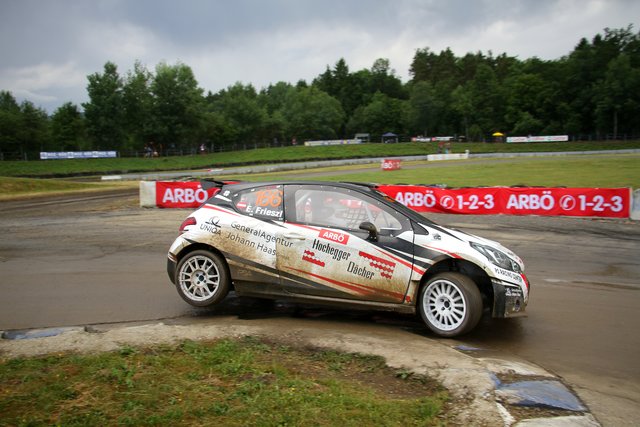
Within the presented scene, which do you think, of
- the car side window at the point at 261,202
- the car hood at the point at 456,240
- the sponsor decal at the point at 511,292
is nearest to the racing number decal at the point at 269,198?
the car side window at the point at 261,202

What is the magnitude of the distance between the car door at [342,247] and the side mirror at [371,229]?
35 millimetres

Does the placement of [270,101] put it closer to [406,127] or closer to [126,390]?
[406,127]

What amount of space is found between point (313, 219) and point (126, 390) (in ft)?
9.72

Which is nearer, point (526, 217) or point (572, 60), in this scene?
point (526, 217)

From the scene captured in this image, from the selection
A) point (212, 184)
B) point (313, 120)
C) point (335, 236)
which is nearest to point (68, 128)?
point (313, 120)

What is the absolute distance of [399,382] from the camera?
14.5 feet

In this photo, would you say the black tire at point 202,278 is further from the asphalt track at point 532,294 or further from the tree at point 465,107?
the tree at point 465,107

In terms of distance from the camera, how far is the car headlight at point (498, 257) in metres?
5.81

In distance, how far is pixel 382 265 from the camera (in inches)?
232

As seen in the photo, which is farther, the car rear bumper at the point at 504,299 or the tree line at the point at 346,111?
the tree line at the point at 346,111

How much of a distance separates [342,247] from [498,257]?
176 centimetres

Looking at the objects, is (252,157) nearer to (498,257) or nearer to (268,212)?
(268,212)

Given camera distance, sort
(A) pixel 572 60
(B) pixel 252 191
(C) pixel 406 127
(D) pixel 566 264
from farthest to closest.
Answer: (C) pixel 406 127 < (A) pixel 572 60 < (D) pixel 566 264 < (B) pixel 252 191

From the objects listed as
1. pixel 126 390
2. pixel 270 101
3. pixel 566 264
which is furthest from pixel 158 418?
pixel 270 101
